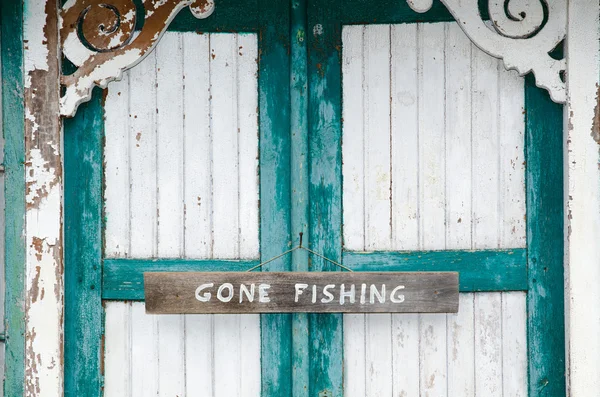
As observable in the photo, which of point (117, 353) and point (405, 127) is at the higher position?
point (405, 127)

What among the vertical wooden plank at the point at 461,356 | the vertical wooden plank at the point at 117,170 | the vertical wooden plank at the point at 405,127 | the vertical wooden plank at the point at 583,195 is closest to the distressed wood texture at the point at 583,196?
the vertical wooden plank at the point at 583,195

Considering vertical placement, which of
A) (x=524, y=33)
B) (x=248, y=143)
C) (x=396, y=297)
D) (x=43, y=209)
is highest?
(x=524, y=33)

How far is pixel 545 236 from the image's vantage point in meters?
2.33

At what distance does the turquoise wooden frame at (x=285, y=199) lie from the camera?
2363mm

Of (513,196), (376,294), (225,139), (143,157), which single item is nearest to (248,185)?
(225,139)

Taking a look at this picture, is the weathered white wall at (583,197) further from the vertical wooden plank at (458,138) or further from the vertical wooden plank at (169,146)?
the vertical wooden plank at (169,146)

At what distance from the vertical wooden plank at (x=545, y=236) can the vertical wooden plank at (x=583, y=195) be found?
7cm

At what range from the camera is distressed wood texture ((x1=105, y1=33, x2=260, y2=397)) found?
2389 millimetres

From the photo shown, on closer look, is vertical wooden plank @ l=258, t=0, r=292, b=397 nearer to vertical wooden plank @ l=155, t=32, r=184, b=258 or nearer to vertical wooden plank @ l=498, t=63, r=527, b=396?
vertical wooden plank @ l=155, t=32, r=184, b=258

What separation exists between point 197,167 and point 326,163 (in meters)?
0.47

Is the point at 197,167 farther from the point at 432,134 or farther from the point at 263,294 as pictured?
the point at 432,134

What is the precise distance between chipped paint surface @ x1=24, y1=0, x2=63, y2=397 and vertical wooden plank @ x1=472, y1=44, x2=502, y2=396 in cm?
148

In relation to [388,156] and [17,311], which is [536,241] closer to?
[388,156]

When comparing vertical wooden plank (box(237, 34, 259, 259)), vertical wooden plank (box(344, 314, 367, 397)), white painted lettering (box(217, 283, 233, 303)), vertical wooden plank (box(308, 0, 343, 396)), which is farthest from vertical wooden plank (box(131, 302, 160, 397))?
vertical wooden plank (box(344, 314, 367, 397))
